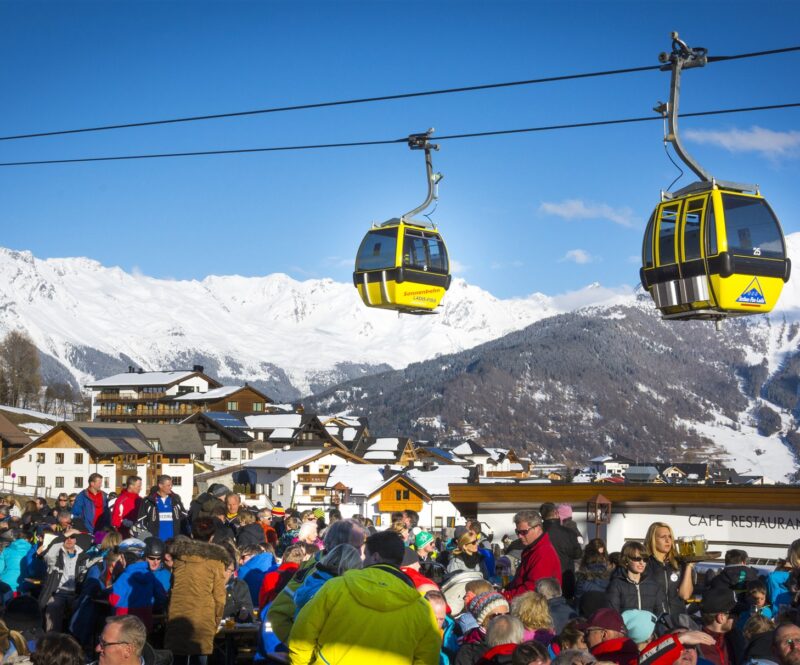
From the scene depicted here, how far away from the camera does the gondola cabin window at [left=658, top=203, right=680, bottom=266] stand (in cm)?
1666

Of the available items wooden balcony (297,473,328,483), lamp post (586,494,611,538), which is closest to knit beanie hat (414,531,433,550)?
lamp post (586,494,611,538)

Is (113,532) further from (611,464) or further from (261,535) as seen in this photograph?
(611,464)

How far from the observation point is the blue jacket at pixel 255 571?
11.2 metres

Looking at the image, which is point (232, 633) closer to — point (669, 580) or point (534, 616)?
point (534, 616)

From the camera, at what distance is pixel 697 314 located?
1683cm

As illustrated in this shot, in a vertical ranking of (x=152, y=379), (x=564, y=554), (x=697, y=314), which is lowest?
(x=564, y=554)

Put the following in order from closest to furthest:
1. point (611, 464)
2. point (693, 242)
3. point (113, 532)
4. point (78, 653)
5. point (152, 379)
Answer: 1. point (78, 653)
2. point (113, 532)
3. point (693, 242)
4. point (152, 379)
5. point (611, 464)

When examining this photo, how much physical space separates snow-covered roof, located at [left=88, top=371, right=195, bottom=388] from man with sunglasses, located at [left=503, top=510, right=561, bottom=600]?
11265 cm

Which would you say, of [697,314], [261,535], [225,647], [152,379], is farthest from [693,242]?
[152,379]

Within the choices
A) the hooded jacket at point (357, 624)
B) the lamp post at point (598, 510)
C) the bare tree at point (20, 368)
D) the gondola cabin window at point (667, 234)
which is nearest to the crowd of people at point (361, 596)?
the hooded jacket at point (357, 624)

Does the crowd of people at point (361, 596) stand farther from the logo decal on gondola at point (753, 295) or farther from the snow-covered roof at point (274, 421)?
the snow-covered roof at point (274, 421)

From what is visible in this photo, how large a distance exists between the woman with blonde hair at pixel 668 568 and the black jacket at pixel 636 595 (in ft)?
0.41

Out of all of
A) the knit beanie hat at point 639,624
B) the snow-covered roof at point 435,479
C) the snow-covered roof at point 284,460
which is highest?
the snow-covered roof at point 284,460

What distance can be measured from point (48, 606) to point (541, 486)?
14.8 m
